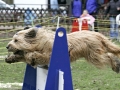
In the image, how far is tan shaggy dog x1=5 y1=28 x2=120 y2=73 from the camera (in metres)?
7.16

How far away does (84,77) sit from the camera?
10.8m

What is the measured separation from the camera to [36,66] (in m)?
7.32

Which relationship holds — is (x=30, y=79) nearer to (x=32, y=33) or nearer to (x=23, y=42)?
(x=23, y=42)

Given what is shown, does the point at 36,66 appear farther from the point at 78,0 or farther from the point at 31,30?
the point at 78,0

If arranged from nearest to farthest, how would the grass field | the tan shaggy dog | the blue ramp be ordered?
the tan shaggy dog, the blue ramp, the grass field

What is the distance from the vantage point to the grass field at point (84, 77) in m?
9.66

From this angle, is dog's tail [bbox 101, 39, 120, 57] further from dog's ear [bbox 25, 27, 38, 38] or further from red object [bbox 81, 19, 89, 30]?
red object [bbox 81, 19, 89, 30]

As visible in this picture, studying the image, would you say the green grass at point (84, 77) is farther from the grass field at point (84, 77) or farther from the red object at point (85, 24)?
the red object at point (85, 24)

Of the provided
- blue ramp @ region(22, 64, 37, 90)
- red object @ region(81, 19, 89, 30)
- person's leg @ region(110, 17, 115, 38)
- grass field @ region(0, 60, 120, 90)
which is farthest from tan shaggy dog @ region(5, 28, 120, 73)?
person's leg @ region(110, 17, 115, 38)

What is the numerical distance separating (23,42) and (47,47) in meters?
0.42

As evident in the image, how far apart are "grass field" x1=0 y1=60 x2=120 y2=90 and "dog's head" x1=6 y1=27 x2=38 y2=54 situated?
1.99 m

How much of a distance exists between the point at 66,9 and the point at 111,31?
17.2 ft

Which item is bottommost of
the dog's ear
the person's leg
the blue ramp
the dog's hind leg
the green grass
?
the green grass

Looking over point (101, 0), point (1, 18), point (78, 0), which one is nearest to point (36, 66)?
point (78, 0)
